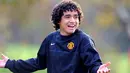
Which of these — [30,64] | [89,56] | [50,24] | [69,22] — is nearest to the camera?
[89,56]

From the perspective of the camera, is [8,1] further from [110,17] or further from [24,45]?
[110,17]

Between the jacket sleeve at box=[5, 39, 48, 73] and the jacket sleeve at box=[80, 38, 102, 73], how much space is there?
444mm

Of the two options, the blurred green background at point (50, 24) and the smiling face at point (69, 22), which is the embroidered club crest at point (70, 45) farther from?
the blurred green background at point (50, 24)

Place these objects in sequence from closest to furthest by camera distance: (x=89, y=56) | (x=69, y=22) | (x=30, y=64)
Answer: (x=89, y=56), (x=69, y=22), (x=30, y=64)

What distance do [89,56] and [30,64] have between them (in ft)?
2.42

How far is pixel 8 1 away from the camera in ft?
52.8

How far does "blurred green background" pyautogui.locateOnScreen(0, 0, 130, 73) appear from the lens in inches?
639

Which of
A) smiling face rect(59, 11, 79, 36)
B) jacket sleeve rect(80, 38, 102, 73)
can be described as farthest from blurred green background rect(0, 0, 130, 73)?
jacket sleeve rect(80, 38, 102, 73)

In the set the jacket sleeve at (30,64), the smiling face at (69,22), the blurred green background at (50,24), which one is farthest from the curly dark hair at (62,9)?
the blurred green background at (50,24)

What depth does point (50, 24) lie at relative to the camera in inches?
653

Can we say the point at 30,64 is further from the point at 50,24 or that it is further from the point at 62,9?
the point at 50,24

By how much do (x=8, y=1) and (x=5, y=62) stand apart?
11328 millimetres

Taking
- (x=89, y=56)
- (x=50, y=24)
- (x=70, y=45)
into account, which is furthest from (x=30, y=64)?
(x=50, y=24)

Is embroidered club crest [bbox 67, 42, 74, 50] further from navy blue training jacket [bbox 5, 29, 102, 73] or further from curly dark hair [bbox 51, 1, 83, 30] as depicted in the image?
curly dark hair [bbox 51, 1, 83, 30]
